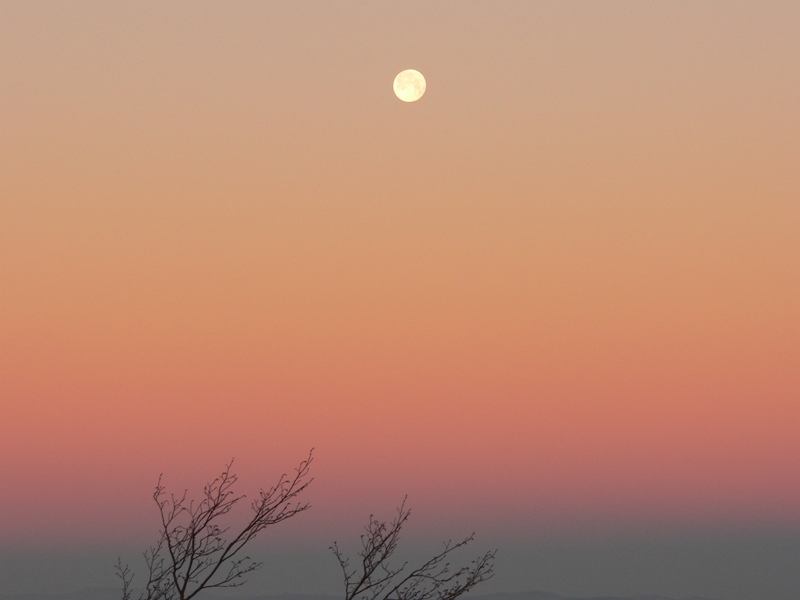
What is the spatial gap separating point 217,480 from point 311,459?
1508 millimetres

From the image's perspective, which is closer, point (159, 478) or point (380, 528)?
point (380, 528)

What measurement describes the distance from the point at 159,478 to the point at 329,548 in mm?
3071

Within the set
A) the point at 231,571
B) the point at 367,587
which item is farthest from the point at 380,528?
the point at 231,571

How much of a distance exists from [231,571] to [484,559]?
3931mm

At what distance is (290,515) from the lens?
58.4ft

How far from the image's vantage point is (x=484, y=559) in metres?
18.1

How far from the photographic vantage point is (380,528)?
18.0 m

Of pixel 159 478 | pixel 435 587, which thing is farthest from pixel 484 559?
pixel 159 478

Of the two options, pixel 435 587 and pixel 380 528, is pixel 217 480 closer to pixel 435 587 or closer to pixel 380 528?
pixel 380 528

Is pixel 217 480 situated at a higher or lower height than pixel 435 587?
higher

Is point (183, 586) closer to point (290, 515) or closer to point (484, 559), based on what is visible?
point (290, 515)

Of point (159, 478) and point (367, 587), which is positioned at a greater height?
point (159, 478)

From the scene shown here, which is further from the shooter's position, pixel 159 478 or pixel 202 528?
pixel 159 478

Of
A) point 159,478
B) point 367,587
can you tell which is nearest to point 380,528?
point 367,587
